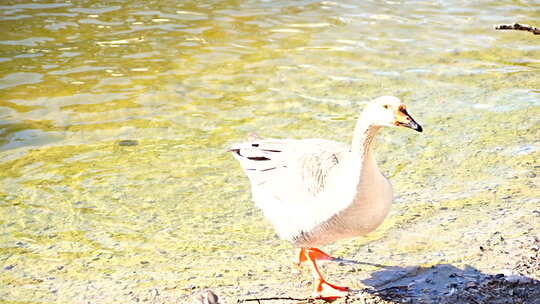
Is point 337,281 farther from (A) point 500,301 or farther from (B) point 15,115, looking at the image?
(B) point 15,115

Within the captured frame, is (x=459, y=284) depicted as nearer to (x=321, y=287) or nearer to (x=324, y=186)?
(x=321, y=287)

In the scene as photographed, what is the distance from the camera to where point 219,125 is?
22.4 ft

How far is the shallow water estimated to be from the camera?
461 centimetres

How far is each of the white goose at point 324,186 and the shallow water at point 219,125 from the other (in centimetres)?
47

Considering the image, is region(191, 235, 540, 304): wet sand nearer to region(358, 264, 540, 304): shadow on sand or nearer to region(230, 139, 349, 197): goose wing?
region(358, 264, 540, 304): shadow on sand

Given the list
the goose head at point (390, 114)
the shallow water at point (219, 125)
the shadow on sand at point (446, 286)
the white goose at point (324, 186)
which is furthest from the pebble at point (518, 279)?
the goose head at point (390, 114)

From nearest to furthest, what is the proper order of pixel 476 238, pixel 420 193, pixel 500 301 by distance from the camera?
pixel 500 301 → pixel 476 238 → pixel 420 193

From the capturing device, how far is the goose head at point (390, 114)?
140 inches

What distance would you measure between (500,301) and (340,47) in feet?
19.2

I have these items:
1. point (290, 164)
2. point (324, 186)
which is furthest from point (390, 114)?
point (290, 164)

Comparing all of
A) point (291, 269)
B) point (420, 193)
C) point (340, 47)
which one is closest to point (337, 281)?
point (291, 269)

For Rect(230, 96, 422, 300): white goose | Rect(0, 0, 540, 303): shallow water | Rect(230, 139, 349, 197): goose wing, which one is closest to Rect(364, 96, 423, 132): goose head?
Rect(230, 96, 422, 300): white goose

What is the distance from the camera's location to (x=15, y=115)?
7.21m

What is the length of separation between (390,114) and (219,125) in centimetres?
345
